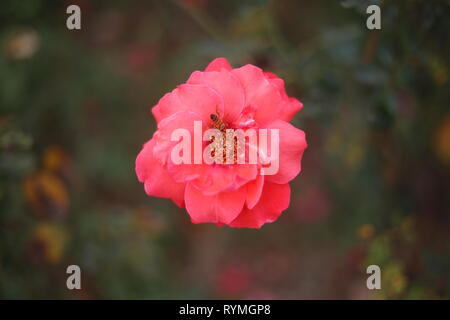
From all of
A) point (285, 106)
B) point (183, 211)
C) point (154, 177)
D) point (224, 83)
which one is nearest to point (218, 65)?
point (224, 83)

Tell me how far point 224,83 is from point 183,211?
1572 millimetres

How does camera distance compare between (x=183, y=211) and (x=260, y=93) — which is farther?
(x=183, y=211)

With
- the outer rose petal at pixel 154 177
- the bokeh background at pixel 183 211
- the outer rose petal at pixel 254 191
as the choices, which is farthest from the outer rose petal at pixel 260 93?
the bokeh background at pixel 183 211

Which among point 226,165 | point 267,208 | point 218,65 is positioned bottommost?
point 267,208

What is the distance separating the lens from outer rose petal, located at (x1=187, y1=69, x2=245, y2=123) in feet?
3.70

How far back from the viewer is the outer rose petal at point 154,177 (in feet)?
3.72

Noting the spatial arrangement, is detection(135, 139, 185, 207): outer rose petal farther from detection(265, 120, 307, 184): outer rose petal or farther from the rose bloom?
detection(265, 120, 307, 184): outer rose petal

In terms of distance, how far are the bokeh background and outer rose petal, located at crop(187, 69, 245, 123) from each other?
1.52 ft

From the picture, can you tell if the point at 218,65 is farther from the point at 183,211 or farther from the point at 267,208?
the point at 183,211

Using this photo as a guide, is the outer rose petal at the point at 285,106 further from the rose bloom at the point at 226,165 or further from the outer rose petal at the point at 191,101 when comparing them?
the outer rose petal at the point at 191,101

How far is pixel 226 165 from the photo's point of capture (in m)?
1.17

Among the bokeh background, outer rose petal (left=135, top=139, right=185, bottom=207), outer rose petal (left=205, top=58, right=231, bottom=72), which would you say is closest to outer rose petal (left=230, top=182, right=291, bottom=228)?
outer rose petal (left=135, top=139, right=185, bottom=207)
